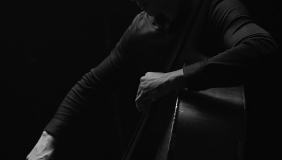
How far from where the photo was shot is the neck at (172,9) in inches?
51.8

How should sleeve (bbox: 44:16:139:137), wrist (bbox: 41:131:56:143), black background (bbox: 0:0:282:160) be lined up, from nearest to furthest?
1. wrist (bbox: 41:131:56:143)
2. sleeve (bbox: 44:16:139:137)
3. black background (bbox: 0:0:282:160)

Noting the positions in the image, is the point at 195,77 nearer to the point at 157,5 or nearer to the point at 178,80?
the point at 178,80

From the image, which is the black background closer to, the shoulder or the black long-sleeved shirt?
the black long-sleeved shirt

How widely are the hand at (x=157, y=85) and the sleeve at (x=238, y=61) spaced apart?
30 millimetres

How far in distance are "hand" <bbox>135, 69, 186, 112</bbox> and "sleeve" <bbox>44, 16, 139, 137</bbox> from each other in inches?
15.5

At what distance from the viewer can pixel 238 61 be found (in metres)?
1.01

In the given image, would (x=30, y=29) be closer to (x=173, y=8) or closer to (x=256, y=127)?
(x=173, y=8)

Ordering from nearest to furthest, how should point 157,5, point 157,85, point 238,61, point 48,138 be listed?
point 238,61 < point 157,85 < point 157,5 < point 48,138

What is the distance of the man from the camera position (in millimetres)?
1018

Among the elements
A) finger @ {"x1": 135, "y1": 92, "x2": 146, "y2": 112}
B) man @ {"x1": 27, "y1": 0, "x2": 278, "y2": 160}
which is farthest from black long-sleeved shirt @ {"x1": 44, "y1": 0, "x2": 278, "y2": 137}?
finger @ {"x1": 135, "y1": 92, "x2": 146, "y2": 112}

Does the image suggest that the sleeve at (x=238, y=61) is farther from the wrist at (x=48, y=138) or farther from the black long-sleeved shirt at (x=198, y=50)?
the wrist at (x=48, y=138)

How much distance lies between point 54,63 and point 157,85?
836 mm

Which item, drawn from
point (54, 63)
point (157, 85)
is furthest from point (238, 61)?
point (54, 63)

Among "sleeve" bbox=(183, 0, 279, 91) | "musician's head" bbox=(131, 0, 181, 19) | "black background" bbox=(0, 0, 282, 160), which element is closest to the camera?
"sleeve" bbox=(183, 0, 279, 91)
